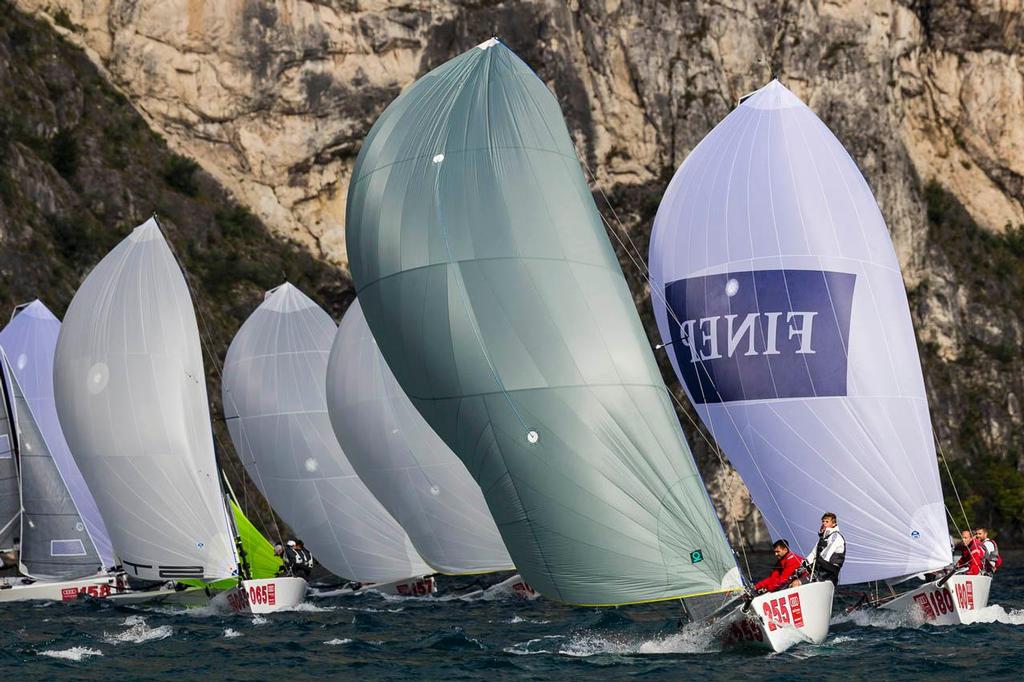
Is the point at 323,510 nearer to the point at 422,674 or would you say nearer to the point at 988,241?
the point at 422,674

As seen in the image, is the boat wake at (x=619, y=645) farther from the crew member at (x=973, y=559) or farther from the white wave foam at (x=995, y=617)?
the crew member at (x=973, y=559)

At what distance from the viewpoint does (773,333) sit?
21.6 m

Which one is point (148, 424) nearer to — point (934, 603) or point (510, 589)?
point (510, 589)

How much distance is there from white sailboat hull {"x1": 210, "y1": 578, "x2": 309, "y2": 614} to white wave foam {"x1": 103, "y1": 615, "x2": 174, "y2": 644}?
222 cm

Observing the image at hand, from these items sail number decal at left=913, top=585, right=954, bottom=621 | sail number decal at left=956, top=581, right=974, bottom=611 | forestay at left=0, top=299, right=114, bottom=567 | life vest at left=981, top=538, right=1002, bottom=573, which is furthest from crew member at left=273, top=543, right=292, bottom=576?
sail number decal at left=956, top=581, right=974, bottom=611

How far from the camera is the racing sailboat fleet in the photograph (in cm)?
1692

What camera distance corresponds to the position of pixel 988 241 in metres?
70.6

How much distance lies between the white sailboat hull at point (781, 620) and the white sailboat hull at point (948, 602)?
3.83 metres

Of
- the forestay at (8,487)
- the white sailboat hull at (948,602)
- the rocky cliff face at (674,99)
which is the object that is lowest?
the white sailboat hull at (948,602)

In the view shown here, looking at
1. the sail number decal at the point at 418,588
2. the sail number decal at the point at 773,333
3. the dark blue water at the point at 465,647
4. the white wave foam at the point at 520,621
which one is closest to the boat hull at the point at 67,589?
the dark blue water at the point at 465,647

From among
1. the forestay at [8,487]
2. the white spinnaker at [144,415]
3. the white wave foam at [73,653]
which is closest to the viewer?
the white wave foam at [73,653]

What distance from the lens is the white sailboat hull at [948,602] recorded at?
20781mm

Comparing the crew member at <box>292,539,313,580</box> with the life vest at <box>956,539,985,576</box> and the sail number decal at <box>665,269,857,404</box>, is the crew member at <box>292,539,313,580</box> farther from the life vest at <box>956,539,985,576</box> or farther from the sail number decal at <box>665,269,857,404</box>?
the life vest at <box>956,539,985,576</box>

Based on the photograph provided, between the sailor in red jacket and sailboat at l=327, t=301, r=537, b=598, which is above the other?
sailboat at l=327, t=301, r=537, b=598
